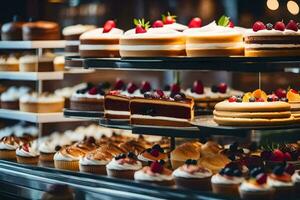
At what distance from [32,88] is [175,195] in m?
3.59

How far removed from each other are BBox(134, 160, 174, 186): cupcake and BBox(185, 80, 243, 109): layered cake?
150 cm

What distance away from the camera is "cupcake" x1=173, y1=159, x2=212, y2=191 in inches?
198

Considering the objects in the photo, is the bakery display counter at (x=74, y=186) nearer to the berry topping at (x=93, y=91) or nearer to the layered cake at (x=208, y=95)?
the berry topping at (x=93, y=91)

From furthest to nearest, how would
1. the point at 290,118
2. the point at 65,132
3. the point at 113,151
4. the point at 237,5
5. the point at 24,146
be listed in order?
1. the point at 65,132
2. the point at 237,5
3. the point at 24,146
4. the point at 113,151
5. the point at 290,118

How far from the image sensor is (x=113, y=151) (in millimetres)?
6066

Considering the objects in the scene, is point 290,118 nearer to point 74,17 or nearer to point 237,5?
point 237,5

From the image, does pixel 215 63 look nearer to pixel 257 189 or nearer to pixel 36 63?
pixel 257 189

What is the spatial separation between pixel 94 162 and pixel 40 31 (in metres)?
Result: 2.05

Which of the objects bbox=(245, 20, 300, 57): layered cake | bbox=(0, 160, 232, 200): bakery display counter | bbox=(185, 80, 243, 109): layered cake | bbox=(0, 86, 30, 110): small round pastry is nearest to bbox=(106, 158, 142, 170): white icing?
bbox=(0, 160, 232, 200): bakery display counter

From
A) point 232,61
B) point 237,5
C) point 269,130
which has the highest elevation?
point 237,5

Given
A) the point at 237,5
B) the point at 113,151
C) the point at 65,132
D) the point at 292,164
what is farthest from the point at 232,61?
the point at 65,132

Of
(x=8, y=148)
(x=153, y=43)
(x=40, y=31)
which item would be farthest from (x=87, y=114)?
(x=40, y=31)

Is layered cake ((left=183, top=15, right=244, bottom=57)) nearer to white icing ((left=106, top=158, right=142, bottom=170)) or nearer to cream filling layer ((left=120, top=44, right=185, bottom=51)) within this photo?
cream filling layer ((left=120, top=44, right=185, bottom=51))

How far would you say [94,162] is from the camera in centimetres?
582
